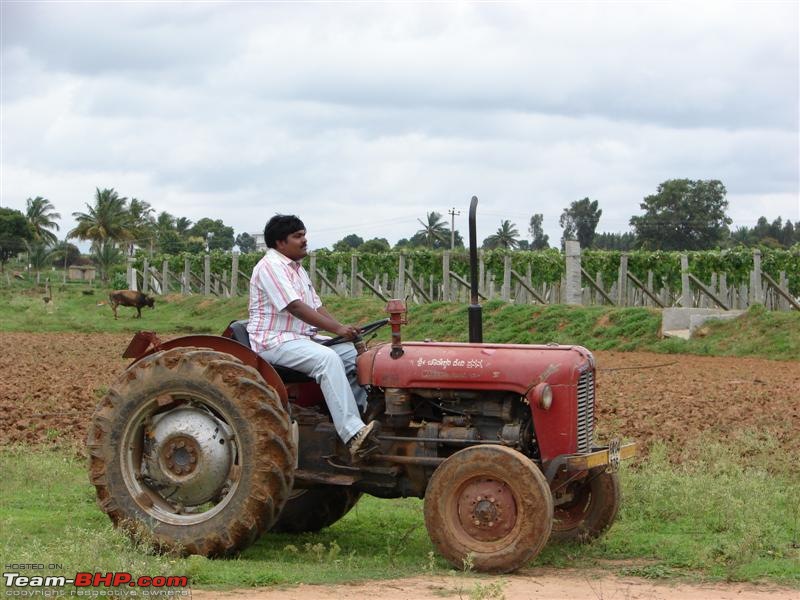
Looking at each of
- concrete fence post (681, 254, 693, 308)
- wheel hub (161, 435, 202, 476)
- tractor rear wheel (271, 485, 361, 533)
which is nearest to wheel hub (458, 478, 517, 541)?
tractor rear wheel (271, 485, 361, 533)

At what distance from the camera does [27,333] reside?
1233 inches

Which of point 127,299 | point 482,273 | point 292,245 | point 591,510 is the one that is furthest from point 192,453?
point 482,273

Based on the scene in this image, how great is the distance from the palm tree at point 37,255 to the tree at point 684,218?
4084 cm

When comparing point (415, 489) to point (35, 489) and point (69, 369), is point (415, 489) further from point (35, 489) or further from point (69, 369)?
point (69, 369)

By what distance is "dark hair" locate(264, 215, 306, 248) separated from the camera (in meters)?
7.37

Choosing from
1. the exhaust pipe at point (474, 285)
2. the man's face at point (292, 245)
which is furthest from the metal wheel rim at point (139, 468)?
the exhaust pipe at point (474, 285)

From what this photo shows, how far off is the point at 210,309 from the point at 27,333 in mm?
10428

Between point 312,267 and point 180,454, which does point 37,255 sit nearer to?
point 312,267

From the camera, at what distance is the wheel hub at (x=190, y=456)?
6.96 metres

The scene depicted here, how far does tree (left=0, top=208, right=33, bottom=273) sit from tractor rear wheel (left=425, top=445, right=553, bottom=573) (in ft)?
232

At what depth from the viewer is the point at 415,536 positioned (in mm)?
7848

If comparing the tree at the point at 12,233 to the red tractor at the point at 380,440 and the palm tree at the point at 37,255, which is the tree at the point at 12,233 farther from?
the red tractor at the point at 380,440

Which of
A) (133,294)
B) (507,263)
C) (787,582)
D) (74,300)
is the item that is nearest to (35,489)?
(787,582)

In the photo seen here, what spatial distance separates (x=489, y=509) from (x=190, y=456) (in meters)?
1.89
